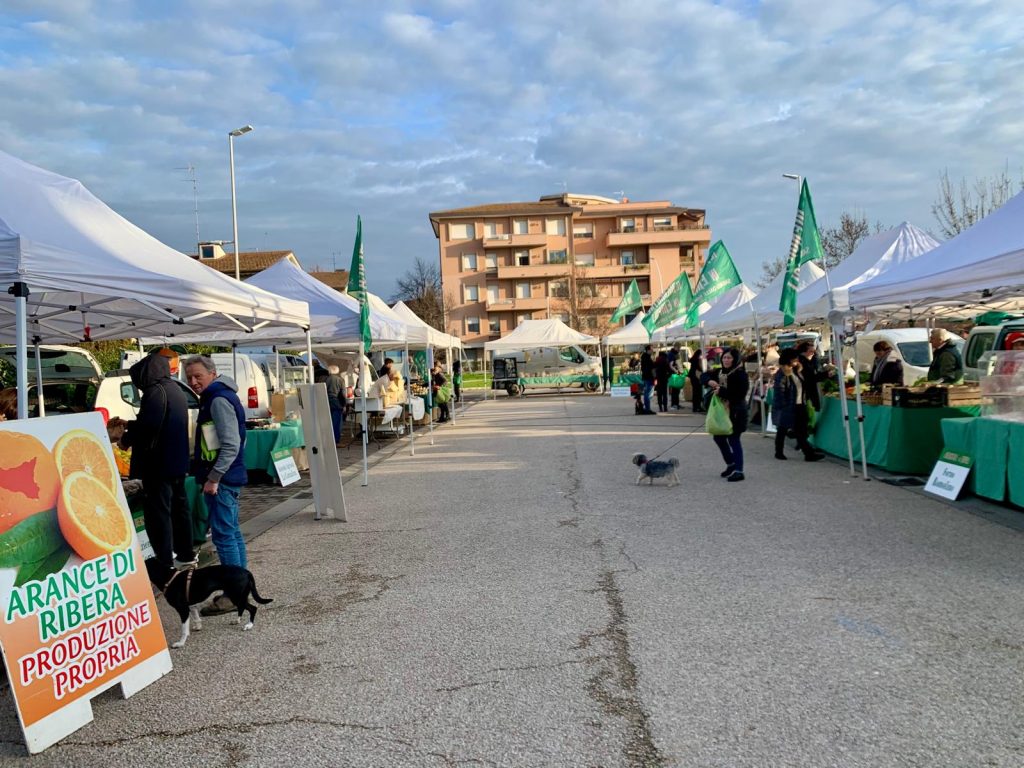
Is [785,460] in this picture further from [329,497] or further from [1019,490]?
[329,497]

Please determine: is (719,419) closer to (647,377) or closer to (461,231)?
(647,377)

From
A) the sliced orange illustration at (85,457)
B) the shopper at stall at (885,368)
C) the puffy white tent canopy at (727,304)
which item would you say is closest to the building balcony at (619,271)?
the puffy white tent canopy at (727,304)

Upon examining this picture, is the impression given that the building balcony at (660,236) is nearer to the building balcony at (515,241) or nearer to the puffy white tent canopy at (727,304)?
the building balcony at (515,241)

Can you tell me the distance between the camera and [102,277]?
5621 millimetres

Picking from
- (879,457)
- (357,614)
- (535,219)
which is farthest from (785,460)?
(535,219)

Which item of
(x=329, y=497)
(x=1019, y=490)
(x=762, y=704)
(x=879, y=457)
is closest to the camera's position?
(x=762, y=704)

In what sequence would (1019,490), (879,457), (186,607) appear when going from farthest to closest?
(879,457), (1019,490), (186,607)

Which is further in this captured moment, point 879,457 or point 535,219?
point 535,219

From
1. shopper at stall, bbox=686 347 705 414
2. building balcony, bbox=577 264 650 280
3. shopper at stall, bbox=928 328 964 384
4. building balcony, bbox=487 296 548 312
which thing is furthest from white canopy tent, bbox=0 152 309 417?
building balcony, bbox=577 264 650 280

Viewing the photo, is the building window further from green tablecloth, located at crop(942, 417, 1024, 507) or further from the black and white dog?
the black and white dog

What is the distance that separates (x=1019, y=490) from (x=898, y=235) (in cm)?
859

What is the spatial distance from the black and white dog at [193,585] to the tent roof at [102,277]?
2.08 meters

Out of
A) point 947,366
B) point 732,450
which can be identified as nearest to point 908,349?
point 947,366

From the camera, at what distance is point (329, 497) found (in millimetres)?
8688
